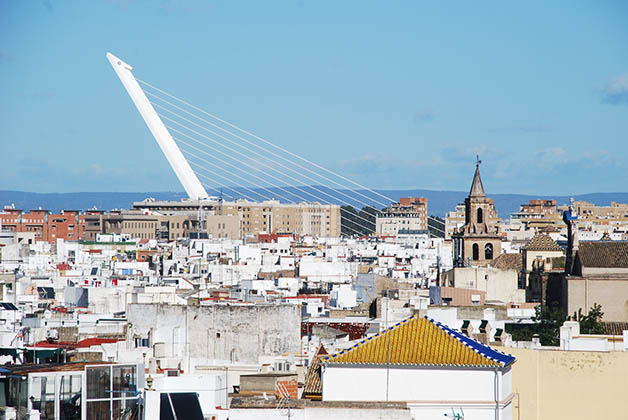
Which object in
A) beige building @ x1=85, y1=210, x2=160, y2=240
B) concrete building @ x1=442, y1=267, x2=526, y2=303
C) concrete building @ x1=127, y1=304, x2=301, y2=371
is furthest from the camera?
beige building @ x1=85, y1=210, x2=160, y2=240

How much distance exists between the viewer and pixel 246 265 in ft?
177

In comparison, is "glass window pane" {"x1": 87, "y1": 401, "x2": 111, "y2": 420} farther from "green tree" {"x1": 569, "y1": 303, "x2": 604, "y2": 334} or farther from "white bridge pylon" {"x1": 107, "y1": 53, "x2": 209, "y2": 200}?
"white bridge pylon" {"x1": 107, "y1": 53, "x2": 209, "y2": 200}

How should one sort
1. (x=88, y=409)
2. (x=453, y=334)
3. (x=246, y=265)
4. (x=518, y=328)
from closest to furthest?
(x=88, y=409)
(x=453, y=334)
(x=518, y=328)
(x=246, y=265)

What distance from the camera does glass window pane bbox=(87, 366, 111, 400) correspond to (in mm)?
10898

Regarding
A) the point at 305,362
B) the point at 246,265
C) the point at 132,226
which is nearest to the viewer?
the point at 305,362

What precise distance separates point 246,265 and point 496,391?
135 ft

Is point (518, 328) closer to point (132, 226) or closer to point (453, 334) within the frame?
point (453, 334)

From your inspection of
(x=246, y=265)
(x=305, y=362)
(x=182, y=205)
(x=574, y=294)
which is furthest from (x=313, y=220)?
(x=305, y=362)

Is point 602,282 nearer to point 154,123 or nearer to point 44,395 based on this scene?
point 44,395

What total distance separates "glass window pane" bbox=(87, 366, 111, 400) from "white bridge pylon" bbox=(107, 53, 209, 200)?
84838 millimetres

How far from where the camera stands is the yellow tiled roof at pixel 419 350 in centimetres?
1334

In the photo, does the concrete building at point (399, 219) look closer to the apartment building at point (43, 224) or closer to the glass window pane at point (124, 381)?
the apartment building at point (43, 224)

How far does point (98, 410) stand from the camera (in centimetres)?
1093

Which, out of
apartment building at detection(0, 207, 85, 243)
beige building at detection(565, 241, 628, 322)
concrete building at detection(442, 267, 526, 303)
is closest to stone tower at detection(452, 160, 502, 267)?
concrete building at detection(442, 267, 526, 303)
